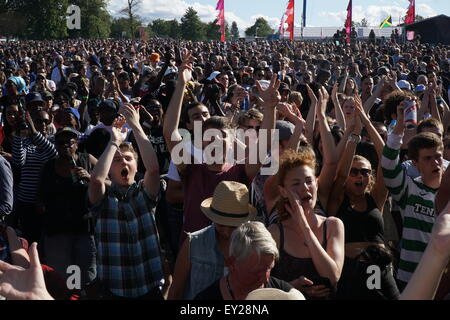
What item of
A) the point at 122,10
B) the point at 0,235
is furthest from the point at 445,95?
the point at 122,10

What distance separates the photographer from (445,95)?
1191 centimetres

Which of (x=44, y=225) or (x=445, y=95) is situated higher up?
(x=445, y=95)

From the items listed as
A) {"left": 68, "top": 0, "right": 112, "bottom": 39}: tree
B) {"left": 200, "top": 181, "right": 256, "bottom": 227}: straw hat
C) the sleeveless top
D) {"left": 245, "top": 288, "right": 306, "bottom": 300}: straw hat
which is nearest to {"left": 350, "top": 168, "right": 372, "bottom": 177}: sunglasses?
{"left": 200, "top": 181, "right": 256, "bottom": 227}: straw hat

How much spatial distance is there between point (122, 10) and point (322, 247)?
251 feet

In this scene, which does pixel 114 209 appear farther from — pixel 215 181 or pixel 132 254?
pixel 215 181

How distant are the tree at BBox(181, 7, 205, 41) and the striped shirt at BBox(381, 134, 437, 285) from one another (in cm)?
8014

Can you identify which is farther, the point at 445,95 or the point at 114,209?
the point at 445,95

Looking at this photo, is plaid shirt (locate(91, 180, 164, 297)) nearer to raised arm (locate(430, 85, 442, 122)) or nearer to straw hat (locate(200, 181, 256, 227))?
straw hat (locate(200, 181, 256, 227))

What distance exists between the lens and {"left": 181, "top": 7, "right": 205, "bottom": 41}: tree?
82688 millimetres

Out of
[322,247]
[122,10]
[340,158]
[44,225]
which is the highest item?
[122,10]

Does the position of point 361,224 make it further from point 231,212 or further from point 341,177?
point 231,212

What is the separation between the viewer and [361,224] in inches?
153

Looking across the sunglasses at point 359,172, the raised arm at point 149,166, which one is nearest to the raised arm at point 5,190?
the raised arm at point 149,166
